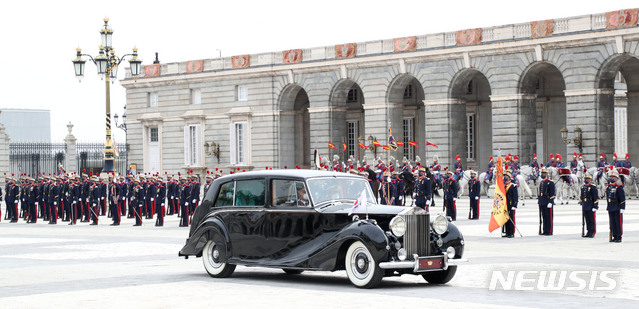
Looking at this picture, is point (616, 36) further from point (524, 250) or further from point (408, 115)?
point (524, 250)

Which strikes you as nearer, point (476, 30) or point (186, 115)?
point (476, 30)

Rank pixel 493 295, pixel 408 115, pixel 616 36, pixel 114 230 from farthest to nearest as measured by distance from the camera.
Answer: pixel 408 115 < pixel 616 36 < pixel 114 230 < pixel 493 295

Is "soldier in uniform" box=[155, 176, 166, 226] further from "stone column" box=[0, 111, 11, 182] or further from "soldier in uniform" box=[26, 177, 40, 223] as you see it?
"stone column" box=[0, 111, 11, 182]

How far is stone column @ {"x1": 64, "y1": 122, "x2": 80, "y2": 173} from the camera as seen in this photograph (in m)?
60.1

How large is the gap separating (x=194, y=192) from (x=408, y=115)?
87.2 ft

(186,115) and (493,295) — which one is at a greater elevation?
(186,115)

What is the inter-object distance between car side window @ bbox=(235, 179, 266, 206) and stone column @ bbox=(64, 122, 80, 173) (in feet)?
151

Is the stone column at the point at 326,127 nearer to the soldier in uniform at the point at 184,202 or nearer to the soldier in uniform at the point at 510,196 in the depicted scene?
the soldier in uniform at the point at 184,202

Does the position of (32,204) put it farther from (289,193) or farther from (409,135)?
(409,135)

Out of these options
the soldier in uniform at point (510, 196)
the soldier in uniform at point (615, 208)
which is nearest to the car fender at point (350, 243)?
the soldier in uniform at point (615, 208)

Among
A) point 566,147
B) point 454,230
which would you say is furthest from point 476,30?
point 454,230

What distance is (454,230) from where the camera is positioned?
1415 cm

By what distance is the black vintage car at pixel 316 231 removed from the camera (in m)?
13.5

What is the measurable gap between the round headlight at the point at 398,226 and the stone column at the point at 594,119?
32205 mm
